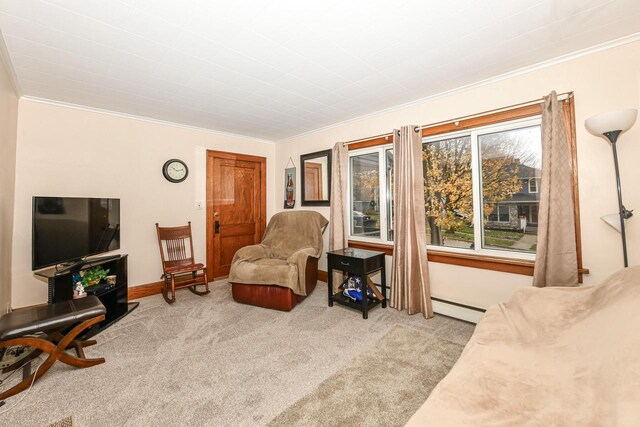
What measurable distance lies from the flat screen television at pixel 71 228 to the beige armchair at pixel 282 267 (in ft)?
4.61

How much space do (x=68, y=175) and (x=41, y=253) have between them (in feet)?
3.85

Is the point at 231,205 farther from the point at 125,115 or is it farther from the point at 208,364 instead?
the point at 208,364

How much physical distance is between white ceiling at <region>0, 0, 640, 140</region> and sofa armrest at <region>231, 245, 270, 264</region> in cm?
185

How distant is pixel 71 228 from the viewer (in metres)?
2.62

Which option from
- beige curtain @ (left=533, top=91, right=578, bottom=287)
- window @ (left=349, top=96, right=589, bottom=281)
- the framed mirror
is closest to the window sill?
window @ (left=349, top=96, right=589, bottom=281)

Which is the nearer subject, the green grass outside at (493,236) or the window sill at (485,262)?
the window sill at (485,262)

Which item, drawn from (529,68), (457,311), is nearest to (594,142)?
(529,68)

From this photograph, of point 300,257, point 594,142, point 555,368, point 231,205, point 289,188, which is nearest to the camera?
point 555,368

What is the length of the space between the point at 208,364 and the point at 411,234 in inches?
89.6

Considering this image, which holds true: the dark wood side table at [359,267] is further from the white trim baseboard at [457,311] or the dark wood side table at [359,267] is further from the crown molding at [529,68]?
the crown molding at [529,68]

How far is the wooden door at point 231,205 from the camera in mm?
4293

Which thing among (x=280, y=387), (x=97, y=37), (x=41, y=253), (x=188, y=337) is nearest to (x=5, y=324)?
(x=41, y=253)

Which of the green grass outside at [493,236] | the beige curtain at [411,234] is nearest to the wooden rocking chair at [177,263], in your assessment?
the beige curtain at [411,234]

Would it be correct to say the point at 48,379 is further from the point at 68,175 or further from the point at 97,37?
the point at 97,37
